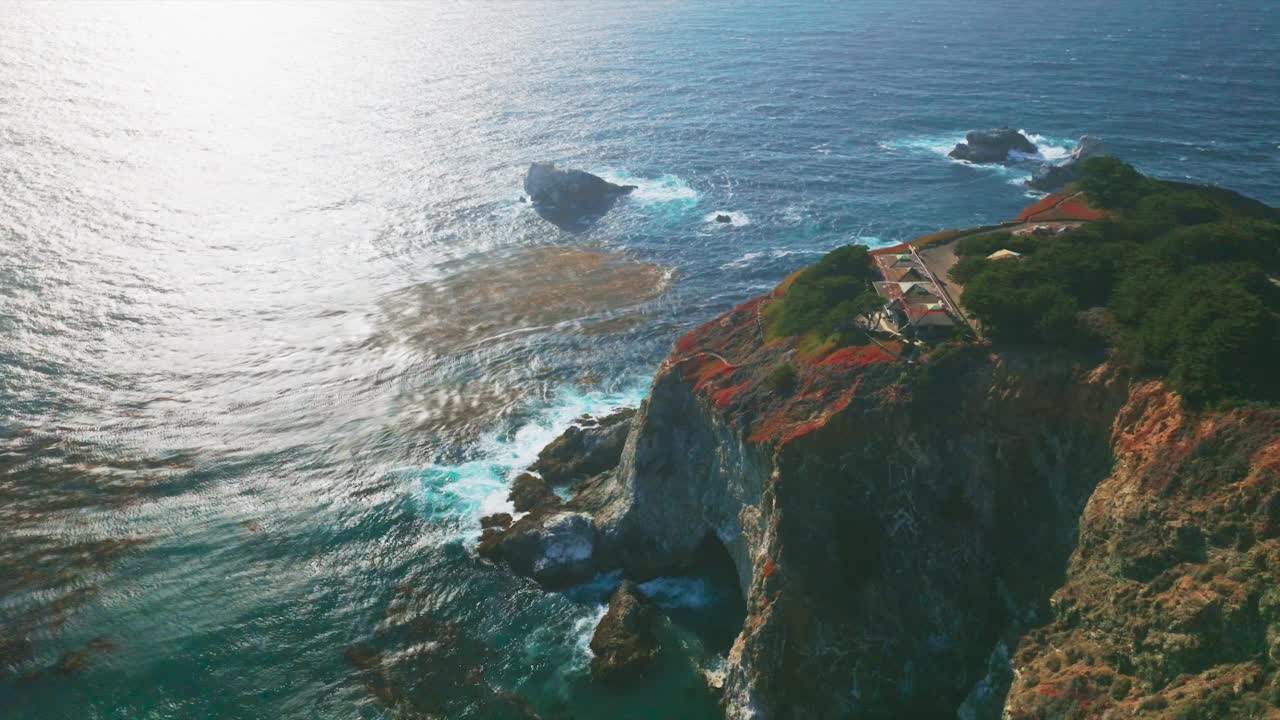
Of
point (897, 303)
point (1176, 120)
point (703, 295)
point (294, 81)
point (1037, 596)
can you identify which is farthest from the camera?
point (294, 81)

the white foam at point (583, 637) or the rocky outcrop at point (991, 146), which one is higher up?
the rocky outcrop at point (991, 146)

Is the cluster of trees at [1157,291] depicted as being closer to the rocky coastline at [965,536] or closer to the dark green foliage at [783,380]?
the rocky coastline at [965,536]

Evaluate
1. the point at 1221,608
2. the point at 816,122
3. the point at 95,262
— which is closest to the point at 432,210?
the point at 95,262

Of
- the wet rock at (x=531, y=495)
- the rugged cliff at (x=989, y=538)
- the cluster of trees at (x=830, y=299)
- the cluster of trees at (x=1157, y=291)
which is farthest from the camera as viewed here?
the wet rock at (x=531, y=495)

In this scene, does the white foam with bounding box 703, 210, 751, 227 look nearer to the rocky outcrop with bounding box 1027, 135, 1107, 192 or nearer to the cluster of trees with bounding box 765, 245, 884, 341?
the rocky outcrop with bounding box 1027, 135, 1107, 192

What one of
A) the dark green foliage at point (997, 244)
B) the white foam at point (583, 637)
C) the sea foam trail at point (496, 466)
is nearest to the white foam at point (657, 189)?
the sea foam trail at point (496, 466)

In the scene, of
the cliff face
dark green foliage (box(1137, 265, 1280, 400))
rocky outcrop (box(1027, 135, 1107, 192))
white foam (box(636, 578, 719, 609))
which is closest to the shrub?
the cliff face

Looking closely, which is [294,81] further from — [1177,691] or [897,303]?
[1177,691]
